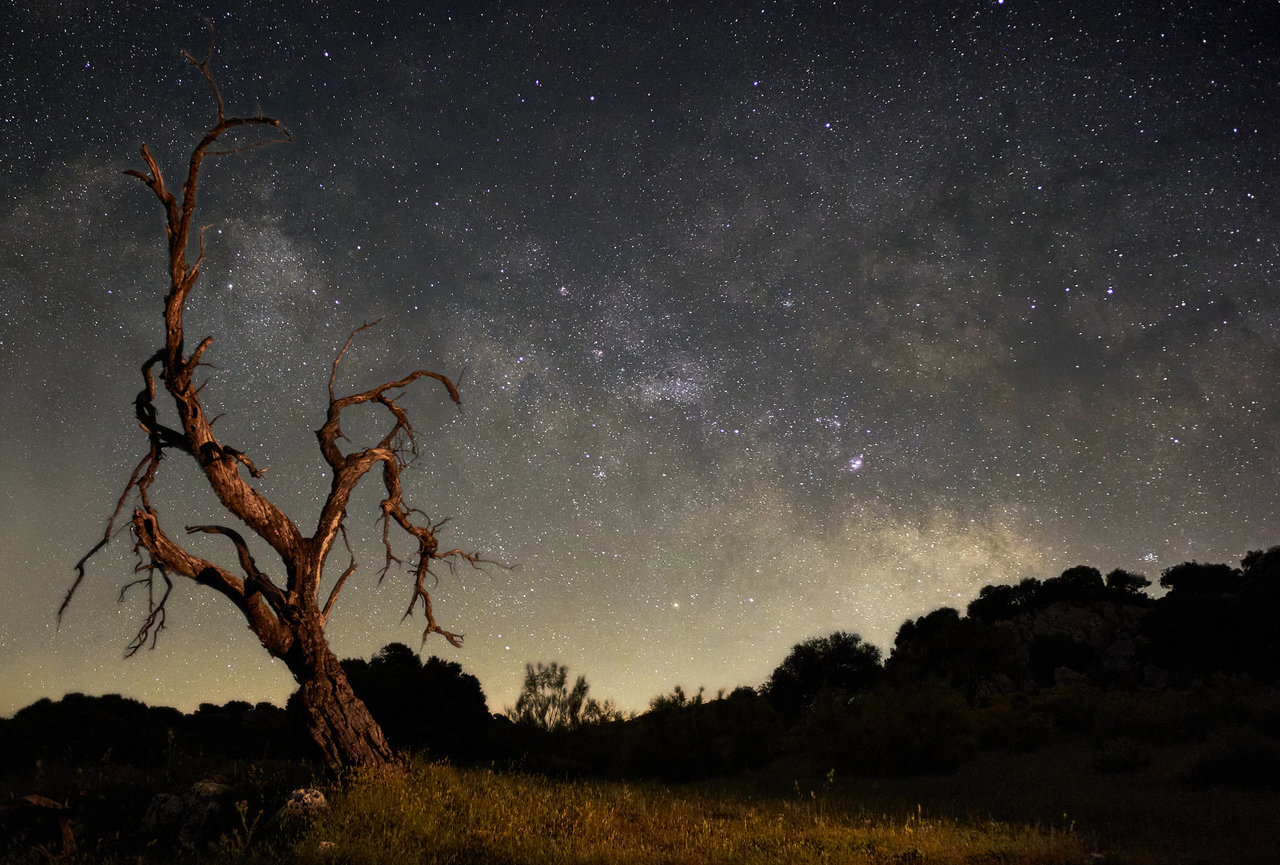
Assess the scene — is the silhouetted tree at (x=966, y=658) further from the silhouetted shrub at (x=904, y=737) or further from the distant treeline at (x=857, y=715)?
the silhouetted shrub at (x=904, y=737)

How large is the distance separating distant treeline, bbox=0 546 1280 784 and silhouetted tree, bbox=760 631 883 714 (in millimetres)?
146

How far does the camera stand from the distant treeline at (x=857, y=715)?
1802 cm

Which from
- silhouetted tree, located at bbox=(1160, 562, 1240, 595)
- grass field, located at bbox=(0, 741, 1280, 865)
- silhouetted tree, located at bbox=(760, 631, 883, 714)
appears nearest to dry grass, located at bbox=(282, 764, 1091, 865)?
grass field, located at bbox=(0, 741, 1280, 865)

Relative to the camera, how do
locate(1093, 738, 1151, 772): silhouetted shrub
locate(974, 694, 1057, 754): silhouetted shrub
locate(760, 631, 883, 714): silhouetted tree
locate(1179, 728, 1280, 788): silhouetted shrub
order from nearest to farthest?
locate(1179, 728, 1280, 788): silhouetted shrub → locate(1093, 738, 1151, 772): silhouetted shrub → locate(974, 694, 1057, 754): silhouetted shrub → locate(760, 631, 883, 714): silhouetted tree

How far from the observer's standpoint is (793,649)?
53.0 m

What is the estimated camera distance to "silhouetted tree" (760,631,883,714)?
49375 mm

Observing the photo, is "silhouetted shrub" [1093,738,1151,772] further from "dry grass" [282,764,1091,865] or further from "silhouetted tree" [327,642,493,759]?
"silhouetted tree" [327,642,493,759]

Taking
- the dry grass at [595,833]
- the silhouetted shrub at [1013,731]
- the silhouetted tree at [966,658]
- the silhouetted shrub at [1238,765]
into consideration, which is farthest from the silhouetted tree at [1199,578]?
the dry grass at [595,833]

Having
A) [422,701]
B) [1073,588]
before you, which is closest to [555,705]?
[422,701]

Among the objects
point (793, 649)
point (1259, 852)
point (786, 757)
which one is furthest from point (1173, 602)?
point (1259, 852)

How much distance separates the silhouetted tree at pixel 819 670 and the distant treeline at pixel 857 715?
146 mm

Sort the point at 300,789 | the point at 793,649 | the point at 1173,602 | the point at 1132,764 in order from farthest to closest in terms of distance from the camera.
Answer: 1. the point at 793,649
2. the point at 1173,602
3. the point at 1132,764
4. the point at 300,789

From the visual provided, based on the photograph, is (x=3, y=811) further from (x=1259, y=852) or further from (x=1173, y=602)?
(x=1173, y=602)

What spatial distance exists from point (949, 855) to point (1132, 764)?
10.1 m
